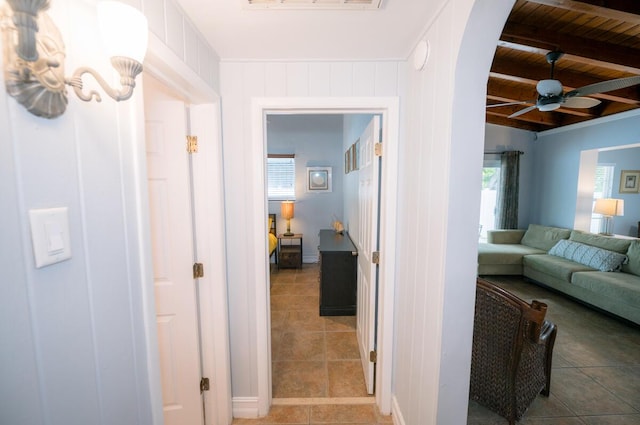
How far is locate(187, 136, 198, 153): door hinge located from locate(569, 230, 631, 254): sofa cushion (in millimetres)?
4999

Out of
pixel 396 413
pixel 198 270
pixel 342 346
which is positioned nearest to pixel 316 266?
pixel 342 346

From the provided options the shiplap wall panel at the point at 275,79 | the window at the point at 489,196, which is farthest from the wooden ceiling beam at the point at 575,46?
the window at the point at 489,196

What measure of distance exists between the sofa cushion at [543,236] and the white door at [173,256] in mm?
5266

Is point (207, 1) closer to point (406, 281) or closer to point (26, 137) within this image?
point (26, 137)

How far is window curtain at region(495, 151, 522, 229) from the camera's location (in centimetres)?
490

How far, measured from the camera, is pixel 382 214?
5.71 ft

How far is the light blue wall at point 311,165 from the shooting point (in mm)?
5266

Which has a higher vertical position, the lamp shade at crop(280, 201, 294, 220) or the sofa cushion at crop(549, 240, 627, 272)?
the lamp shade at crop(280, 201, 294, 220)

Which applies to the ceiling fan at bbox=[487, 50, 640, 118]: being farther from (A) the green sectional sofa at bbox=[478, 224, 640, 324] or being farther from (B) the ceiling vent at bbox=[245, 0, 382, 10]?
(A) the green sectional sofa at bbox=[478, 224, 640, 324]

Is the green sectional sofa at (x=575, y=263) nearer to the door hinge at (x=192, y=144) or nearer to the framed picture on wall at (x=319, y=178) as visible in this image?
the framed picture on wall at (x=319, y=178)

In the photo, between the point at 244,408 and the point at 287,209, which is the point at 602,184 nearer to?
the point at 287,209

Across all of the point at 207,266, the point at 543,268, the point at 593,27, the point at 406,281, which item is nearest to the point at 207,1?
the point at 207,266

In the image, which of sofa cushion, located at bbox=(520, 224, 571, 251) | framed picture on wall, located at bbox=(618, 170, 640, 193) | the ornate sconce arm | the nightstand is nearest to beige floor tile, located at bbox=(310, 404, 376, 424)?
the ornate sconce arm

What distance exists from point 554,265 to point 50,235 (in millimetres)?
4992
